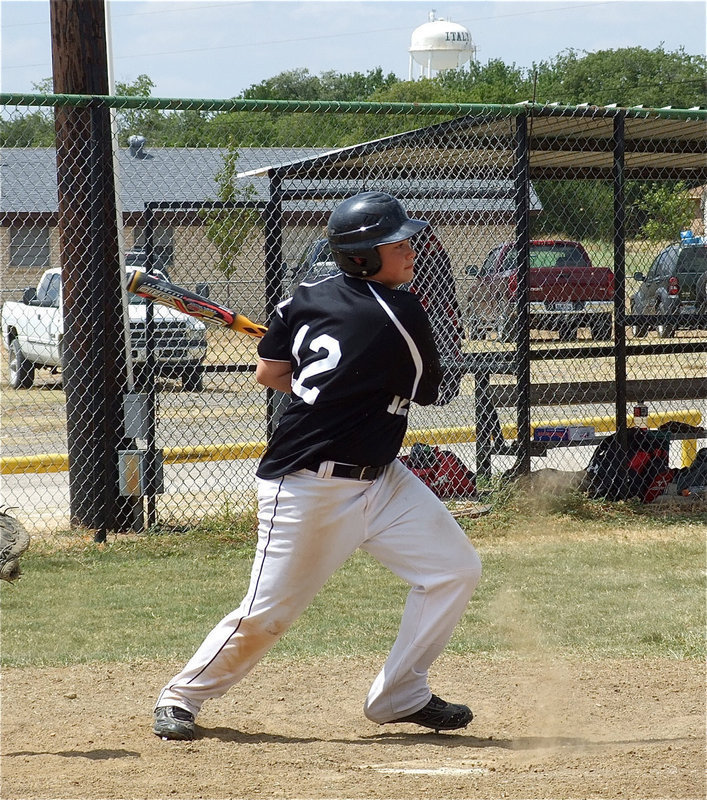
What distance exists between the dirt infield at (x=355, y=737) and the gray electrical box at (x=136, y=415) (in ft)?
8.20

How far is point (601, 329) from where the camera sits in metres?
9.05

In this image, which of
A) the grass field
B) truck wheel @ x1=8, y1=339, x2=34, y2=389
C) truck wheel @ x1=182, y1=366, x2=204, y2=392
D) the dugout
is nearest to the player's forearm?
the grass field

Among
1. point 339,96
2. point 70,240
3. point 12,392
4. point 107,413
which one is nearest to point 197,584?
point 107,413

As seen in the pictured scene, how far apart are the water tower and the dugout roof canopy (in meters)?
69.2

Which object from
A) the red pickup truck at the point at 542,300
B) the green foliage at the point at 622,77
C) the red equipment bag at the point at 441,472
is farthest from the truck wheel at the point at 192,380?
the green foliage at the point at 622,77

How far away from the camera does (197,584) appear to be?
21.8ft

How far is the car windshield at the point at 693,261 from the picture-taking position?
35.0ft

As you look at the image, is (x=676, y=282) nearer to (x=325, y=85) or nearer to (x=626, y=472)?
(x=626, y=472)

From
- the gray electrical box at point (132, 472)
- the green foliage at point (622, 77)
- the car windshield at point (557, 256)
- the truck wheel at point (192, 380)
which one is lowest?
the gray electrical box at point (132, 472)

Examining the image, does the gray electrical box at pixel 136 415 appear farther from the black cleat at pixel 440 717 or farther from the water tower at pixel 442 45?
the water tower at pixel 442 45

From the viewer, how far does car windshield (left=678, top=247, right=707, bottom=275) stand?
10665 millimetres

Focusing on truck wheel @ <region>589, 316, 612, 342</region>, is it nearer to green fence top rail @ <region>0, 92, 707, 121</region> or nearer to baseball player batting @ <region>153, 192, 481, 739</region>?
green fence top rail @ <region>0, 92, 707, 121</region>

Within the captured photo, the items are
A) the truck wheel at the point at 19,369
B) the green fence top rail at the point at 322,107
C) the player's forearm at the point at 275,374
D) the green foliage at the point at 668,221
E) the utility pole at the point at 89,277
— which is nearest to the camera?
the player's forearm at the point at 275,374

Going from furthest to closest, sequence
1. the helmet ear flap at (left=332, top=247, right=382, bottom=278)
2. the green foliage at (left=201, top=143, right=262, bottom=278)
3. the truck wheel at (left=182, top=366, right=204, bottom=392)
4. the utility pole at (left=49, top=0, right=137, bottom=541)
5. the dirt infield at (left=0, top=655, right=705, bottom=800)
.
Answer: the green foliage at (left=201, top=143, right=262, bottom=278)
the truck wheel at (left=182, top=366, right=204, bottom=392)
the utility pole at (left=49, top=0, right=137, bottom=541)
the helmet ear flap at (left=332, top=247, right=382, bottom=278)
the dirt infield at (left=0, top=655, right=705, bottom=800)
